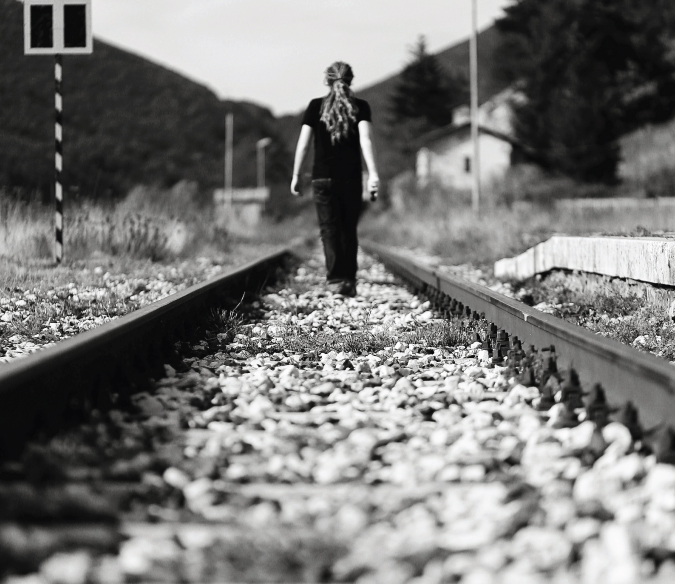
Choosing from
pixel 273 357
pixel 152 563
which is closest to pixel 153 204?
pixel 273 357

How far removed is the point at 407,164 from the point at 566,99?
3280 centimetres

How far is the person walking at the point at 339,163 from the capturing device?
8078 millimetres

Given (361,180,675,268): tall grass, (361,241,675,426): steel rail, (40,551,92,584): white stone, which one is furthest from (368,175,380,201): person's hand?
(40,551,92,584): white stone

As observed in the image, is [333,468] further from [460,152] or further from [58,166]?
[460,152]

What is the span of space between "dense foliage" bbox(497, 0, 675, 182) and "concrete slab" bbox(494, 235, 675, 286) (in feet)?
126

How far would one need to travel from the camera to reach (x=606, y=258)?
7.39m

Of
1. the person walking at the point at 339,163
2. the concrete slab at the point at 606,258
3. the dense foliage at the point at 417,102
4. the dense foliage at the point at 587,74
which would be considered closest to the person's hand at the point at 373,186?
the person walking at the point at 339,163

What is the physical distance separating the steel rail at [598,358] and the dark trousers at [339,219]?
6.84ft

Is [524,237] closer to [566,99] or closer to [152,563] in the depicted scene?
[152,563]

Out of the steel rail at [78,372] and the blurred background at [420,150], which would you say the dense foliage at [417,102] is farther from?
the steel rail at [78,372]

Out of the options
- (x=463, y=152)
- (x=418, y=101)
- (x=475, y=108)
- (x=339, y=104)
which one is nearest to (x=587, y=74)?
(x=463, y=152)

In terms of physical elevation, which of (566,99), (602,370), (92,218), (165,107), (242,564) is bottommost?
(242,564)

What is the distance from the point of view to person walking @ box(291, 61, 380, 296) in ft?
26.5

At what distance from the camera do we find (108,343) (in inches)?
159
